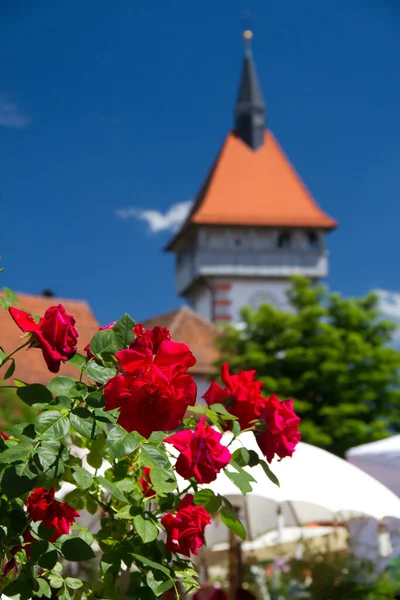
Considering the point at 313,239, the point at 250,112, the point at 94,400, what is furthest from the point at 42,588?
the point at 250,112

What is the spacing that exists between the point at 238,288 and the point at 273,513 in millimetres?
46171

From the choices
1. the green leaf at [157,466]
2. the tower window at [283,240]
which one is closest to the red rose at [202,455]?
the green leaf at [157,466]

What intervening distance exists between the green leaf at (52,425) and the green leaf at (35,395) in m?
0.11

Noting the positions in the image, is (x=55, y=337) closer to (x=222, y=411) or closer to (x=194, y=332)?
(x=222, y=411)

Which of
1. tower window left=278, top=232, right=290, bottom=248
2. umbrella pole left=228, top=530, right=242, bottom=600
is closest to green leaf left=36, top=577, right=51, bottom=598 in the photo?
umbrella pole left=228, top=530, right=242, bottom=600

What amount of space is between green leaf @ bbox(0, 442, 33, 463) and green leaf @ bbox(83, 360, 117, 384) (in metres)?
0.24

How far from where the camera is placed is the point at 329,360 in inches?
1218

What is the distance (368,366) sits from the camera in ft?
105

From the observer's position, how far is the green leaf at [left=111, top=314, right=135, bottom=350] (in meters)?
2.54

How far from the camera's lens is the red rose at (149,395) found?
93.4 inches

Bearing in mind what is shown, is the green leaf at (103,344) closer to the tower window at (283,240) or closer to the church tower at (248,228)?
the church tower at (248,228)

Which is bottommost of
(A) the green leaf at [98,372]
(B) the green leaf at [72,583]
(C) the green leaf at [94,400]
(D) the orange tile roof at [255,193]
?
(B) the green leaf at [72,583]

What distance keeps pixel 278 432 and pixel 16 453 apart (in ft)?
2.90

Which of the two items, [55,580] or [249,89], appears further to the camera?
[249,89]
